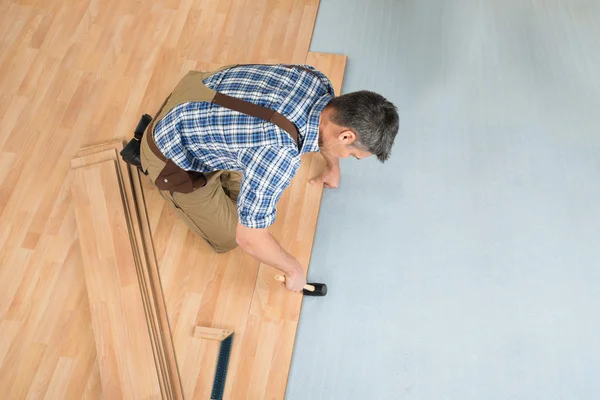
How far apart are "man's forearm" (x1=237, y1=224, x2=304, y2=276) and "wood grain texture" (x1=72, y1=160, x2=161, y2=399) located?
0.73m

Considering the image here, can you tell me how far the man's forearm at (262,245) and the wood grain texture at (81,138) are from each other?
1.69 ft

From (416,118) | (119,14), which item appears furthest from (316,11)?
(119,14)

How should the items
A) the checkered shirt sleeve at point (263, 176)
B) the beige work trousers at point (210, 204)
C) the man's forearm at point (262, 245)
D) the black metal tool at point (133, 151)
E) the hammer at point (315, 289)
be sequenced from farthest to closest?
the hammer at point (315, 289) < the black metal tool at point (133, 151) < the beige work trousers at point (210, 204) < the man's forearm at point (262, 245) < the checkered shirt sleeve at point (263, 176)

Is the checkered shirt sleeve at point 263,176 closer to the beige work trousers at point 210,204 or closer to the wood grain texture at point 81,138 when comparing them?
the beige work trousers at point 210,204

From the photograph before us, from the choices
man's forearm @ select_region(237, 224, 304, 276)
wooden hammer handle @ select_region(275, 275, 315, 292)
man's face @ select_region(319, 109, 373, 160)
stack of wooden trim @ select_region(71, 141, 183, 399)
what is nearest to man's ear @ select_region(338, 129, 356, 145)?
man's face @ select_region(319, 109, 373, 160)

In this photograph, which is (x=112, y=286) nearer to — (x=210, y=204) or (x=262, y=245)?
(x=210, y=204)

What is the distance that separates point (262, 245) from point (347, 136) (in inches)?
18.9

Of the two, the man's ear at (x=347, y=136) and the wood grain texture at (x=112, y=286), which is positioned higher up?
the man's ear at (x=347, y=136)

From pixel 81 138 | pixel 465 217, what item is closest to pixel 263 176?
pixel 465 217

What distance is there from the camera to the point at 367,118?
5.00ft

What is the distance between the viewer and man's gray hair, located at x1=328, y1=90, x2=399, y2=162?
1525 mm

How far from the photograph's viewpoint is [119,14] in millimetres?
2975

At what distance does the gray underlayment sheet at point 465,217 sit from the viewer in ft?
6.93

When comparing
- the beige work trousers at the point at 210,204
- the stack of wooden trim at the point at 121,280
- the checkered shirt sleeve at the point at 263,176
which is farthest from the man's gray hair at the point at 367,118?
the stack of wooden trim at the point at 121,280
